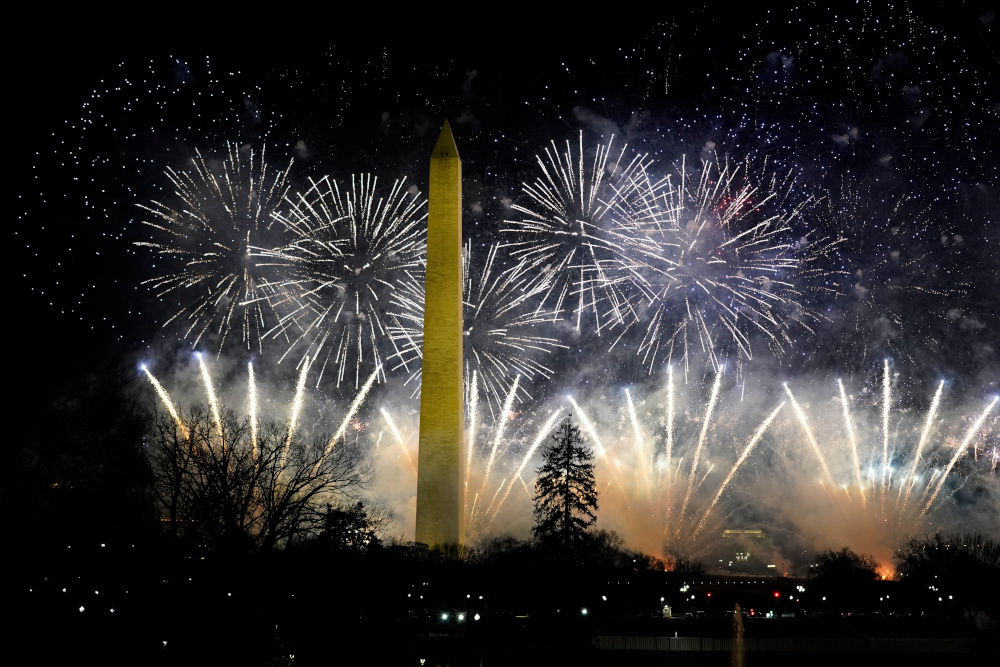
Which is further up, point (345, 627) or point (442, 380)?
point (442, 380)

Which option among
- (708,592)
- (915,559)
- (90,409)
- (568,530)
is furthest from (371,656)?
(915,559)

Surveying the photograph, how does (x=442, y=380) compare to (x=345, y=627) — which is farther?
(x=442, y=380)

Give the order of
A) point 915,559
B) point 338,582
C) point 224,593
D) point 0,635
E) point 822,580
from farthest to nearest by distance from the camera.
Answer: point 822,580 < point 915,559 < point 338,582 < point 224,593 < point 0,635

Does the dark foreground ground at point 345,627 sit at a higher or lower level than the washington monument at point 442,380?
lower

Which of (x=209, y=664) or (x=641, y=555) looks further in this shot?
(x=641, y=555)

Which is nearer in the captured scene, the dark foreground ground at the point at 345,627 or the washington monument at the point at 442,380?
the dark foreground ground at the point at 345,627

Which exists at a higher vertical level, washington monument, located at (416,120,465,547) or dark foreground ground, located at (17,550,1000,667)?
washington monument, located at (416,120,465,547)

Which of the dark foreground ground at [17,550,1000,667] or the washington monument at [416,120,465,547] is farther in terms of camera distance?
the washington monument at [416,120,465,547]

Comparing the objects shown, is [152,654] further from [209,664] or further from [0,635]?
[0,635]
